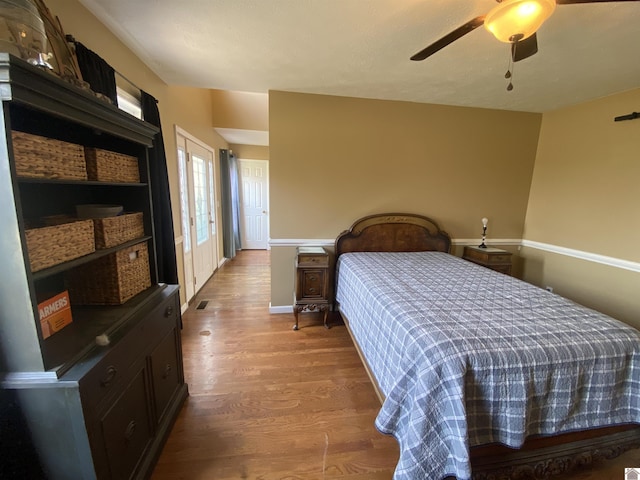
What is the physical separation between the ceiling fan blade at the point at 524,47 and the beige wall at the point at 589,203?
2075 millimetres

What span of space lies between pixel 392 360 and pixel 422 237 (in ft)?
7.10

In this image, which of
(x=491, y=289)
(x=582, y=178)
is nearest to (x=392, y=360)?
(x=491, y=289)

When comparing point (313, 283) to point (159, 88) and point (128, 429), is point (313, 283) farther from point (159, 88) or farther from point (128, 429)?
point (159, 88)

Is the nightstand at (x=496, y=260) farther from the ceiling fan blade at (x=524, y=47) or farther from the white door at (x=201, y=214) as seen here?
the white door at (x=201, y=214)

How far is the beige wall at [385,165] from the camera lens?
2.98m

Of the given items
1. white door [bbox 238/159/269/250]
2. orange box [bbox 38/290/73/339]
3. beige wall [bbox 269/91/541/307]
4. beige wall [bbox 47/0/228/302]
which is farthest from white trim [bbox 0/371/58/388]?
white door [bbox 238/159/269/250]

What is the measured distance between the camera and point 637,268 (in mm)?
2521

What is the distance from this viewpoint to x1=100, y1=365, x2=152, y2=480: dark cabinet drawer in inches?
42.5

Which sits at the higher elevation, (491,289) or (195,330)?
(491,289)

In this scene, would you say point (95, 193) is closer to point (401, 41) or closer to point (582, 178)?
point (401, 41)

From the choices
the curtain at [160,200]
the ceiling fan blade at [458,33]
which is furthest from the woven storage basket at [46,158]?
the ceiling fan blade at [458,33]

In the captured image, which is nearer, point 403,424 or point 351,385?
point 403,424

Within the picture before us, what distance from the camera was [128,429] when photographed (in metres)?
1.20

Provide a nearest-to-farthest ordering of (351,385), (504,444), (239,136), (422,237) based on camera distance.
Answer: (504,444), (351,385), (422,237), (239,136)
